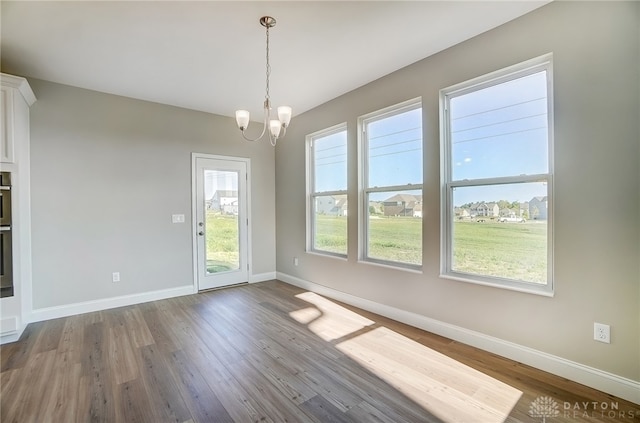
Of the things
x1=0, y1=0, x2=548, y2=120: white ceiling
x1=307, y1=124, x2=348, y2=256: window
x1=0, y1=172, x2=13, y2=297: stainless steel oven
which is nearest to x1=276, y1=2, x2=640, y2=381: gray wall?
x1=0, y1=0, x2=548, y2=120: white ceiling

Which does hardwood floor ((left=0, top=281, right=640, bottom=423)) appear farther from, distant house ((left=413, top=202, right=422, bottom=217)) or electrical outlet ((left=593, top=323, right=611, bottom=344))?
distant house ((left=413, top=202, right=422, bottom=217))

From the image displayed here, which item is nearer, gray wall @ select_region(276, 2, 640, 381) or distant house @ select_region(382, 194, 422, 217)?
gray wall @ select_region(276, 2, 640, 381)

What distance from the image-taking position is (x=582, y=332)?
2117 millimetres

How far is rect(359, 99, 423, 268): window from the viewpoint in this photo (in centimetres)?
322

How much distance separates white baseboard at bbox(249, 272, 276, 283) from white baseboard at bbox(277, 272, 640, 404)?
7.24ft

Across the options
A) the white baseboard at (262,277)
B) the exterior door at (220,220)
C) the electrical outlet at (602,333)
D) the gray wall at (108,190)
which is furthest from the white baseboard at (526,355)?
the gray wall at (108,190)

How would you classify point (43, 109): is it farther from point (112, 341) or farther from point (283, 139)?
point (283, 139)

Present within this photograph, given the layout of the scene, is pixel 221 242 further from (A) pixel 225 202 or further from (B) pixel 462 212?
(B) pixel 462 212

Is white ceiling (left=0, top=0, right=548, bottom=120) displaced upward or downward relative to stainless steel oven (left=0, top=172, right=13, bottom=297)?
upward

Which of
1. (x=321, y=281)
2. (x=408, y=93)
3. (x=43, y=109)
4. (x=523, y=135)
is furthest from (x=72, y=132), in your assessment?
Answer: (x=523, y=135)

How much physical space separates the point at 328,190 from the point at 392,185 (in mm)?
1221

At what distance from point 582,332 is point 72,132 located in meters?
5.64

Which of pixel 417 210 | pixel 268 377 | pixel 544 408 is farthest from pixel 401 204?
pixel 268 377

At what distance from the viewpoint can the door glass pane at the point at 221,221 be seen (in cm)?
466
